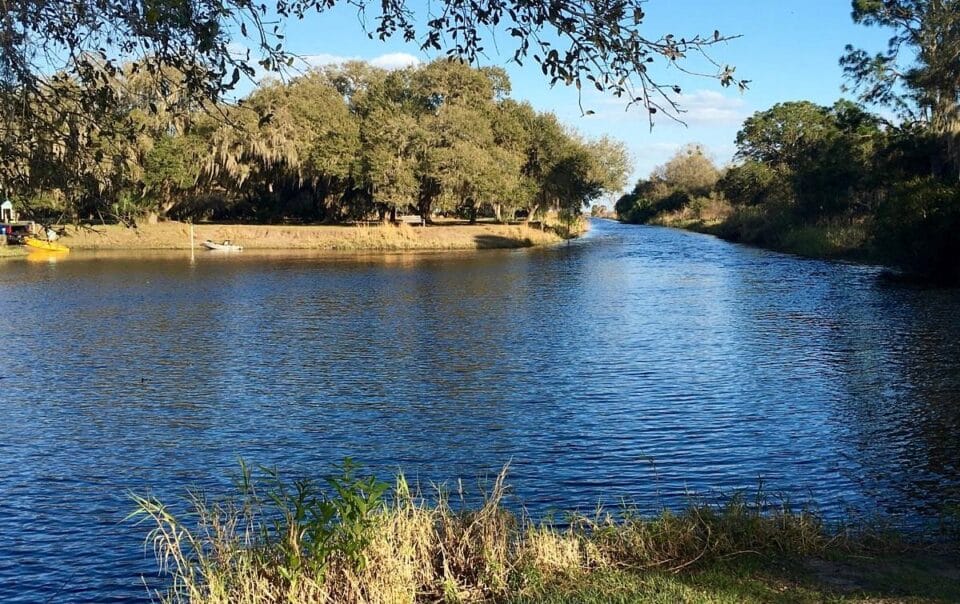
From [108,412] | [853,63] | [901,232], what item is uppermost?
[853,63]

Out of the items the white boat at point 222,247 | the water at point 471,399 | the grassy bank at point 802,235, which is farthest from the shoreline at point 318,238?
the water at point 471,399

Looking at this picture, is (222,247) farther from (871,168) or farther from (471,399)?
(471,399)

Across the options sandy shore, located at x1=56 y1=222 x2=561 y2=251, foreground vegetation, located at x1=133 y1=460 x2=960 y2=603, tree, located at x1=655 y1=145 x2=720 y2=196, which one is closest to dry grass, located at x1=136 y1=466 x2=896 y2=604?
foreground vegetation, located at x1=133 y1=460 x2=960 y2=603

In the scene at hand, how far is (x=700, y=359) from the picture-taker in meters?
20.2

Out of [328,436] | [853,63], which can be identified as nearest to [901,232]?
[853,63]

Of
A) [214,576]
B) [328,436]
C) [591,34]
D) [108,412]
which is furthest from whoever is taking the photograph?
[108,412]

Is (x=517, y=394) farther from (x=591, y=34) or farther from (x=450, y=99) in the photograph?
(x=450, y=99)

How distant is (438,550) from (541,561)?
82 centimetres

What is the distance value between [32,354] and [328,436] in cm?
1184

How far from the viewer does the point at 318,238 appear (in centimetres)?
6981

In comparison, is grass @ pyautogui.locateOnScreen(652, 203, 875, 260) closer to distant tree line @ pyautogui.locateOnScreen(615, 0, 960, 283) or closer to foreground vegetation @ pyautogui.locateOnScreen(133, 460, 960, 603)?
distant tree line @ pyautogui.locateOnScreen(615, 0, 960, 283)

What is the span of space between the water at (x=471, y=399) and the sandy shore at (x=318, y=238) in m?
A: 33.1

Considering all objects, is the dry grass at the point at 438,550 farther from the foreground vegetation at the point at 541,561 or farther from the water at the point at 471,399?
the water at the point at 471,399

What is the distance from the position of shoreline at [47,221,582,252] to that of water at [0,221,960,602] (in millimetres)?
32919
